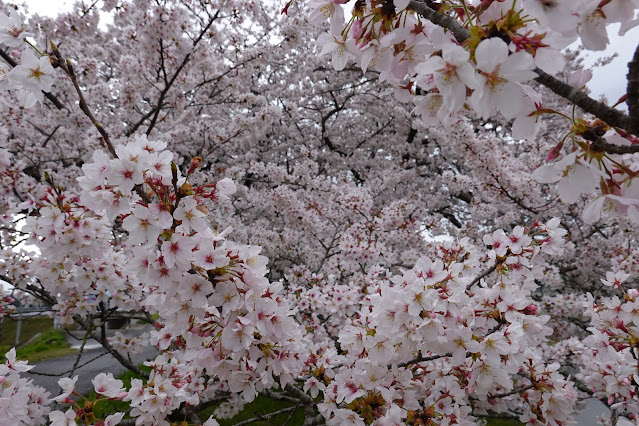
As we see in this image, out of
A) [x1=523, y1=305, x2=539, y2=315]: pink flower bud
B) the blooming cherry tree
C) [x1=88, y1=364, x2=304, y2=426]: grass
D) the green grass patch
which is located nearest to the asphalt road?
the green grass patch

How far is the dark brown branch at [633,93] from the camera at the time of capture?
0.81 metres

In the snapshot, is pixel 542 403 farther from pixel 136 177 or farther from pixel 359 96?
pixel 359 96

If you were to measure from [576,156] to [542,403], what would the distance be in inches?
75.4

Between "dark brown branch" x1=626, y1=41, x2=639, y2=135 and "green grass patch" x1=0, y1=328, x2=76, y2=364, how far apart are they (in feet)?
45.0

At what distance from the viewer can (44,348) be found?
12.5m

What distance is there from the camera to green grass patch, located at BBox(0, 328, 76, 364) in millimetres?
10875

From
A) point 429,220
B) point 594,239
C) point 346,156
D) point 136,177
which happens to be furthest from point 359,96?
point 136,177

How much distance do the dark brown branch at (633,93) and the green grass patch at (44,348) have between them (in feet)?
45.0

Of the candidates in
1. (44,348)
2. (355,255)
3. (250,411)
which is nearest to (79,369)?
(44,348)

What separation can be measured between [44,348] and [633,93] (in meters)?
16.3

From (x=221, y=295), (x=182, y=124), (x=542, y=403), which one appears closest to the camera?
(x=221, y=295)

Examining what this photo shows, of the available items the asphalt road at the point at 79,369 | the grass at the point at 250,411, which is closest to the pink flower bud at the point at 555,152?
the grass at the point at 250,411

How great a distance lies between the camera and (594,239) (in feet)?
23.2

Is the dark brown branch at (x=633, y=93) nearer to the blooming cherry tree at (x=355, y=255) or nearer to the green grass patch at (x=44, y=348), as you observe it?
the blooming cherry tree at (x=355, y=255)
